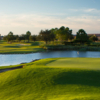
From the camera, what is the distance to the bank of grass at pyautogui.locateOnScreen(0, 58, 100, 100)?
36.6 feet

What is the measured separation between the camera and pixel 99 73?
15633 millimetres

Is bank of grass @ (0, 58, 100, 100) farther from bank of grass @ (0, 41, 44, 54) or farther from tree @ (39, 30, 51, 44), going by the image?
tree @ (39, 30, 51, 44)

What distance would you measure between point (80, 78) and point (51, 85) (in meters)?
3.09

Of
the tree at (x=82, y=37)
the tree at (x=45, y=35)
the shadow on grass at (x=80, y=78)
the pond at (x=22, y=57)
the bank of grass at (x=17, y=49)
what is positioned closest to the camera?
the shadow on grass at (x=80, y=78)

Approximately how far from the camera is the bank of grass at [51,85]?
36.6ft

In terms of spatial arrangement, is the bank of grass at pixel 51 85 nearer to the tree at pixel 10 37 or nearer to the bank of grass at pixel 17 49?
the bank of grass at pixel 17 49

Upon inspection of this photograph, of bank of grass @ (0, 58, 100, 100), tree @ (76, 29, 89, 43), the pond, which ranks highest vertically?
tree @ (76, 29, 89, 43)

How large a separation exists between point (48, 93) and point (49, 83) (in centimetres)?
184

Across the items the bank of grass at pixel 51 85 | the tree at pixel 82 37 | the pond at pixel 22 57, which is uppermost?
the tree at pixel 82 37

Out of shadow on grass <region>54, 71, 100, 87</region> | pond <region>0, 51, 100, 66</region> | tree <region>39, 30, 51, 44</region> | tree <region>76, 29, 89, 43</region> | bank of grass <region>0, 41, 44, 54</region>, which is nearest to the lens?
shadow on grass <region>54, 71, 100, 87</region>

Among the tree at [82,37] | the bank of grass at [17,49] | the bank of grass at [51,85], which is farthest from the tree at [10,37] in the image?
the bank of grass at [51,85]

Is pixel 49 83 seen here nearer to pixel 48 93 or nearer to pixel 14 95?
pixel 48 93

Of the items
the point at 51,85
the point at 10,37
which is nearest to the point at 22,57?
the point at 51,85

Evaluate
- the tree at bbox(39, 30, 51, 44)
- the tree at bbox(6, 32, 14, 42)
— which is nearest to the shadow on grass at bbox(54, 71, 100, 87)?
the tree at bbox(39, 30, 51, 44)
